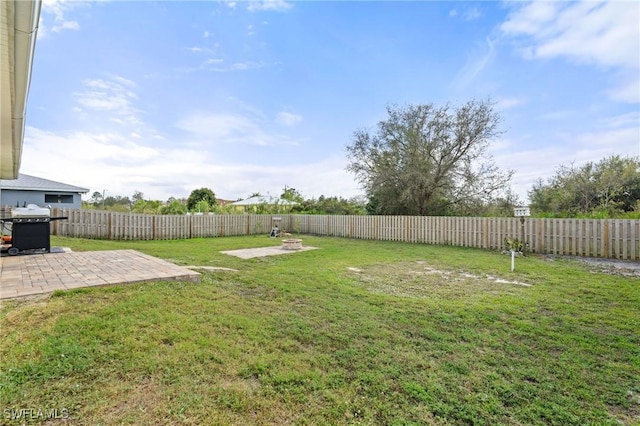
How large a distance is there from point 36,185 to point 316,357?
2196 cm

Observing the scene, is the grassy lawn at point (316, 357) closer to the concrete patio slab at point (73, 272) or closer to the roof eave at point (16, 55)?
the concrete patio slab at point (73, 272)

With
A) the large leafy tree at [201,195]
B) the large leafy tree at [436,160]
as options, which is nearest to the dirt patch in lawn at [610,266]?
the large leafy tree at [436,160]

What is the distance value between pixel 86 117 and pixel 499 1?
13965mm

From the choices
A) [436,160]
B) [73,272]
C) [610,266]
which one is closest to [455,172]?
[436,160]

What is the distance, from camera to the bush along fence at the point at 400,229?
27.5 ft

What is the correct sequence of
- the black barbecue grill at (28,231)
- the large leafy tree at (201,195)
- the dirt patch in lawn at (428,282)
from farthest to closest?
the large leafy tree at (201,195), the black barbecue grill at (28,231), the dirt patch in lawn at (428,282)

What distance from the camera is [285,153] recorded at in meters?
17.9

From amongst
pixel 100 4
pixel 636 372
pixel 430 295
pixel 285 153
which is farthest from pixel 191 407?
pixel 285 153

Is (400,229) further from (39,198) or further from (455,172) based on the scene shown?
(39,198)

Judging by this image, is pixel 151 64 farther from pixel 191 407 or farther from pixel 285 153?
pixel 191 407

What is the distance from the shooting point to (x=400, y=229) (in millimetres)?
13547

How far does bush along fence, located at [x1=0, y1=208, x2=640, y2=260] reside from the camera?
8.39 m

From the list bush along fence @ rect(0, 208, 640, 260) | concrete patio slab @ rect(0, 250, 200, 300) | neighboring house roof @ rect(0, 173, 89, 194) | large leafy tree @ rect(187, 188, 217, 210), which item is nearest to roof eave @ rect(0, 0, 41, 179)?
concrete patio slab @ rect(0, 250, 200, 300)

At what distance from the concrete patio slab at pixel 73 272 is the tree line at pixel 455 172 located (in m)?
12.7
